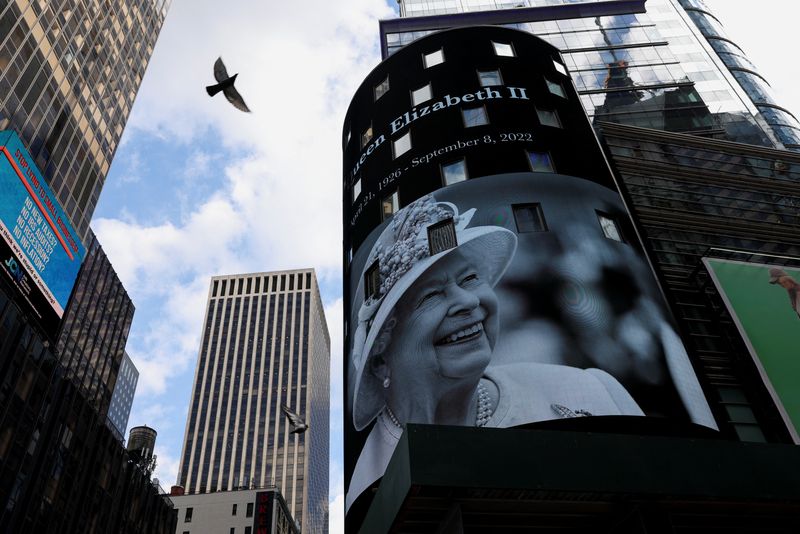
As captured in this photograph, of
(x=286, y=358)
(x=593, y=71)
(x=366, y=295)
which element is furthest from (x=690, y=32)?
(x=286, y=358)

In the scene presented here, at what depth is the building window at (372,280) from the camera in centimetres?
2616

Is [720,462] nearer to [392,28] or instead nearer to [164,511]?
[392,28]

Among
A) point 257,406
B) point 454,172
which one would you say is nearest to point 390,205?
point 454,172

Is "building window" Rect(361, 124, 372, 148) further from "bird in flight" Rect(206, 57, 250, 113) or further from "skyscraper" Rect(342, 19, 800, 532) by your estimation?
"bird in flight" Rect(206, 57, 250, 113)

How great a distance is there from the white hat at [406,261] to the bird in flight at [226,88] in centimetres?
863

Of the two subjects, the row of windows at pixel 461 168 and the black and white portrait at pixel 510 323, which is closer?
the black and white portrait at pixel 510 323

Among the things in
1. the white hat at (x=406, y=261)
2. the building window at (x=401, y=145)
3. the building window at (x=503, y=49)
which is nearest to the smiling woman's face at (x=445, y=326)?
the white hat at (x=406, y=261)

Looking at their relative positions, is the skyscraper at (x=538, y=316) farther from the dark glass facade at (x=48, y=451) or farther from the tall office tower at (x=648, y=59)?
the dark glass facade at (x=48, y=451)

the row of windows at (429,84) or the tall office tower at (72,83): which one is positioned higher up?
the tall office tower at (72,83)

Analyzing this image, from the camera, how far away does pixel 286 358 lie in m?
184

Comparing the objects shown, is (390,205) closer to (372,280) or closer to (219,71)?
(372,280)

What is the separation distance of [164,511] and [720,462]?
6773 cm

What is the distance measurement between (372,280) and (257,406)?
15558cm

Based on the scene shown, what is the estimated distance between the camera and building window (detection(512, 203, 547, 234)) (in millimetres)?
24328
